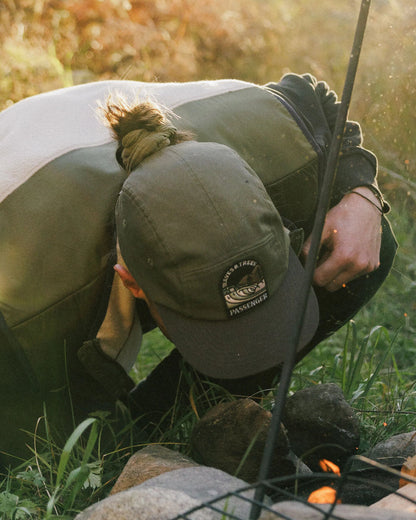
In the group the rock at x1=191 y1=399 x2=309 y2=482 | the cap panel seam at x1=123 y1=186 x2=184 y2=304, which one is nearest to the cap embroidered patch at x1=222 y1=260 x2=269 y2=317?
the cap panel seam at x1=123 y1=186 x2=184 y2=304

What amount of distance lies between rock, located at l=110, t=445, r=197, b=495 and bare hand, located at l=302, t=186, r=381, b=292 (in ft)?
2.73

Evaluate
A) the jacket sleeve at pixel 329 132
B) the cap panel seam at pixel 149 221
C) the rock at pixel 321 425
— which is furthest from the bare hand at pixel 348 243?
the cap panel seam at pixel 149 221

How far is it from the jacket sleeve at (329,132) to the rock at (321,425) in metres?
0.84

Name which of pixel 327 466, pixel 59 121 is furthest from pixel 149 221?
pixel 327 466

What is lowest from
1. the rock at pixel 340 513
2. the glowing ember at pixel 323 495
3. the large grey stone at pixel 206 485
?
the glowing ember at pixel 323 495

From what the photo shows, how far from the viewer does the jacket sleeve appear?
8.44 feet

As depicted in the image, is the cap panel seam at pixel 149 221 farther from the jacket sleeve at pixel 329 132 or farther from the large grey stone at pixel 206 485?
the jacket sleeve at pixel 329 132

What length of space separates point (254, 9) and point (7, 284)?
5.55 metres

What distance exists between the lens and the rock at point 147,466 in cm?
188

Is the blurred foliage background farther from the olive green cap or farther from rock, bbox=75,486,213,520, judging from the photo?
rock, bbox=75,486,213,520

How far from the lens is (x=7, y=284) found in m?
1.97

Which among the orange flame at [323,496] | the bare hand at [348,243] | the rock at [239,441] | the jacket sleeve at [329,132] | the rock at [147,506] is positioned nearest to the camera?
the rock at [147,506]

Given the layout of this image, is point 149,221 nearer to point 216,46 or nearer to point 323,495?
point 323,495

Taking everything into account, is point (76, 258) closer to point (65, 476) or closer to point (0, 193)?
point (0, 193)
